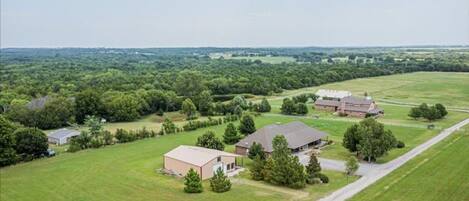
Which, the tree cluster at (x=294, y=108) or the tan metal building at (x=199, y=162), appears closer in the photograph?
the tan metal building at (x=199, y=162)

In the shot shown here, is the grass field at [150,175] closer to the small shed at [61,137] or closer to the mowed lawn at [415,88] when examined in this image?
the small shed at [61,137]

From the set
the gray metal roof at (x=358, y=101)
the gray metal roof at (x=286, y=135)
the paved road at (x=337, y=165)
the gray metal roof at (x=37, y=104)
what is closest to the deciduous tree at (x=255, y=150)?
the gray metal roof at (x=286, y=135)

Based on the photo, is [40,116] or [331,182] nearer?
[331,182]

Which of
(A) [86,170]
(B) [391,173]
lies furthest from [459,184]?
(A) [86,170]

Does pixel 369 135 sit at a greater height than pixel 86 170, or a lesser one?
greater

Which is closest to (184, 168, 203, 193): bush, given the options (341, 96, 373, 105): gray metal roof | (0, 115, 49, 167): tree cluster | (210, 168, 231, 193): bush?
(210, 168, 231, 193): bush

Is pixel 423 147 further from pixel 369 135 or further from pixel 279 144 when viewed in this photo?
pixel 279 144
